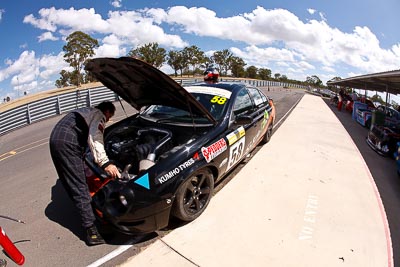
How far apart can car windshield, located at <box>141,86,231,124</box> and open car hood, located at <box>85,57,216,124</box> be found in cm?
18

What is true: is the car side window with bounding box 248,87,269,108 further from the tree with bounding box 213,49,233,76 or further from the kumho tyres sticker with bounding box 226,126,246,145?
the tree with bounding box 213,49,233,76

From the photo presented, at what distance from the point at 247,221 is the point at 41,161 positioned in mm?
5071

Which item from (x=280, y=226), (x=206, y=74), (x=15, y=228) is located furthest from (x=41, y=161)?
(x=280, y=226)

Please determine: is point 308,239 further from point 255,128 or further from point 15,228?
point 15,228

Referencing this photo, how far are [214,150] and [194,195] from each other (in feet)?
2.05

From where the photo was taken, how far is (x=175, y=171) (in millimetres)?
2736

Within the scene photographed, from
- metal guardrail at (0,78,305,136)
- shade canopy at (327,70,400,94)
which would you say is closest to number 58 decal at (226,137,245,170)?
shade canopy at (327,70,400,94)

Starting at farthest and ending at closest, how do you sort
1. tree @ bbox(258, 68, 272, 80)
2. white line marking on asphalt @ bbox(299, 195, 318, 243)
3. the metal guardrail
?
tree @ bbox(258, 68, 272, 80), the metal guardrail, white line marking on asphalt @ bbox(299, 195, 318, 243)

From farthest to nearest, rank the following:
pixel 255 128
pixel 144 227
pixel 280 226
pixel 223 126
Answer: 1. pixel 255 128
2. pixel 223 126
3. pixel 280 226
4. pixel 144 227

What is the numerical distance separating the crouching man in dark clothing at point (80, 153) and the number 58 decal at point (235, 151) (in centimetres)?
168

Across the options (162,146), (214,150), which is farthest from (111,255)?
(214,150)

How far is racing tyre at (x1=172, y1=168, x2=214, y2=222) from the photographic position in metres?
2.88

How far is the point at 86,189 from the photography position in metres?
2.80

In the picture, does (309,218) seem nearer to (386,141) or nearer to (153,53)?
(386,141)
